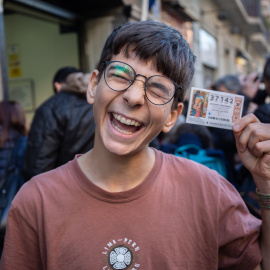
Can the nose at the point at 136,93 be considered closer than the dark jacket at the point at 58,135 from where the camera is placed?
Yes

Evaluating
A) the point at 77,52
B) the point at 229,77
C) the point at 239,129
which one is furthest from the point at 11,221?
the point at 77,52

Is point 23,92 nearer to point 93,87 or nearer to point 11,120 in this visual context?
point 11,120

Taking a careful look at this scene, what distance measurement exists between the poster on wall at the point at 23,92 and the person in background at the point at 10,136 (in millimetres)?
3090

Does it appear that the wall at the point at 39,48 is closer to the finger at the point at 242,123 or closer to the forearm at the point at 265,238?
the finger at the point at 242,123

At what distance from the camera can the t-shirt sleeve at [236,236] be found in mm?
1328

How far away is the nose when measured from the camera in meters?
1.27

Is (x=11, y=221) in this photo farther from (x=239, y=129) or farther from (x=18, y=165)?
(x=18, y=165)

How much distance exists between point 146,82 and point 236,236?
727 millimetres

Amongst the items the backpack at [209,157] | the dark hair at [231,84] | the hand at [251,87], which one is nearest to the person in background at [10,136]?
the backpack at [209,157]

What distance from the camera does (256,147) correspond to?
1.25m

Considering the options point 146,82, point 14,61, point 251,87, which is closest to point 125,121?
point 146,82

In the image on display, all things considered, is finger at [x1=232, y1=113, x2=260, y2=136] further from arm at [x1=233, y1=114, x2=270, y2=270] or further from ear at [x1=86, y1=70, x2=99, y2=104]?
ear at [x1=86, y1=70, x2=99, y2=104]

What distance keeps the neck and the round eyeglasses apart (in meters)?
0.27

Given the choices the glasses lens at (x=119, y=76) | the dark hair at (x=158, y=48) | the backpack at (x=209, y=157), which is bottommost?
the backpack at (x=209, y=157)
